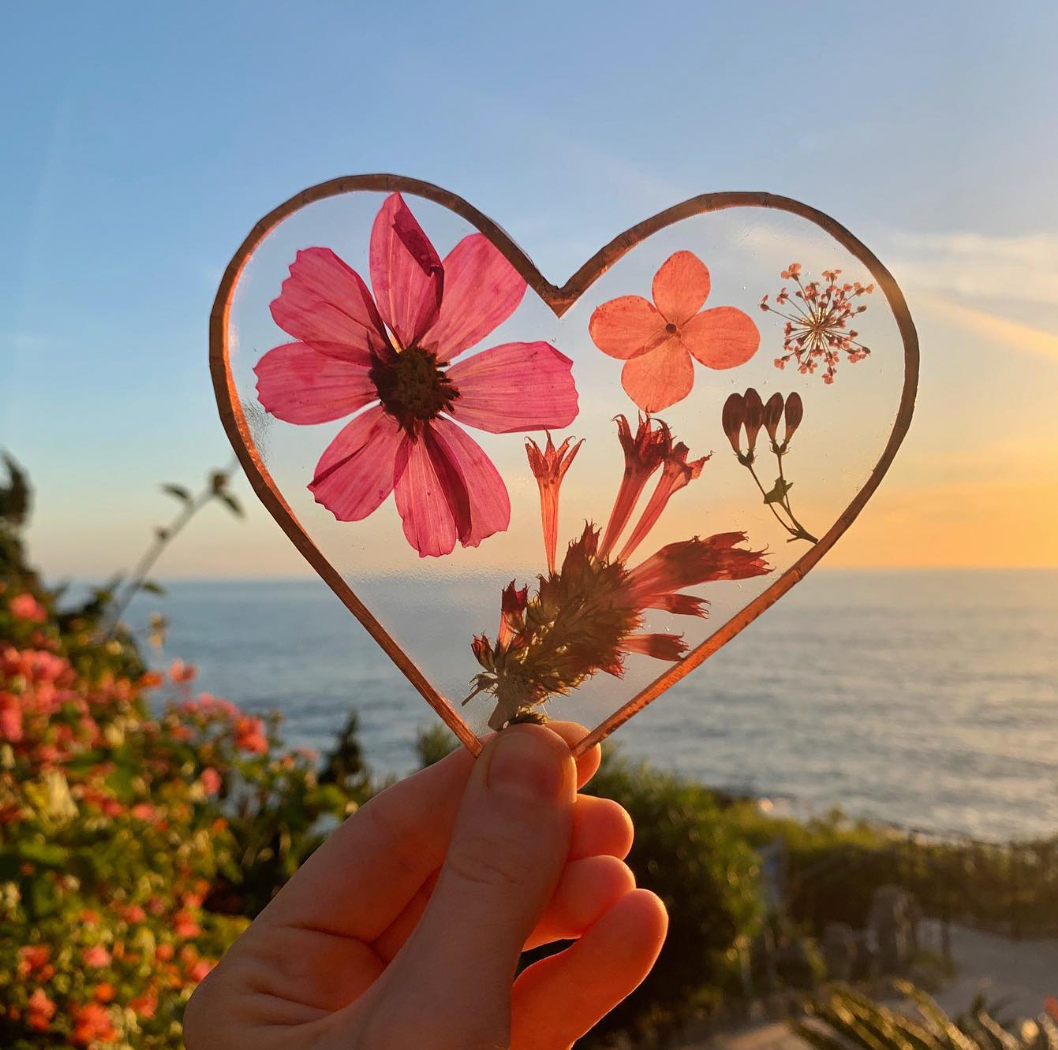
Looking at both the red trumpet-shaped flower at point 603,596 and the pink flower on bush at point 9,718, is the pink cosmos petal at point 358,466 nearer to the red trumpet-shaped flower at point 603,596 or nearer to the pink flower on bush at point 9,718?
the red trumpet-shaped flower at point 603,596

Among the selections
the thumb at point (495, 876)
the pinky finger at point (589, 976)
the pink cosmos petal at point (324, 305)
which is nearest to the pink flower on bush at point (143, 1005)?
the pinky finger at point (589, 976)

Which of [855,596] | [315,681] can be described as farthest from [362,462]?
[855,596]

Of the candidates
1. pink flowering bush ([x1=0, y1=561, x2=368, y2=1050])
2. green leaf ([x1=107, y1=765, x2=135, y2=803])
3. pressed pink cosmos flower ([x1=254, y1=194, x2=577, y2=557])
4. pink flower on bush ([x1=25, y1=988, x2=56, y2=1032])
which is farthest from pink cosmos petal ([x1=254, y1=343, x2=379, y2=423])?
pink flower on bush ([x1=25, y1=988, x2=56, y2=1032])

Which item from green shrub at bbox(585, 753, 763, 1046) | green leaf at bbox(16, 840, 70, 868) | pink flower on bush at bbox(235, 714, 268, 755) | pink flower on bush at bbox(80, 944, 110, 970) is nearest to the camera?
green leaf at bbox(16, 840, 70, 868)

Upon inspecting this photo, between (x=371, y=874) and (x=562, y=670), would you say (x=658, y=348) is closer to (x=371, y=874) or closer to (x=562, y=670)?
(x=562, y=670)

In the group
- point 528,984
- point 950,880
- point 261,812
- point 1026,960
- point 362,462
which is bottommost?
point 1026,960

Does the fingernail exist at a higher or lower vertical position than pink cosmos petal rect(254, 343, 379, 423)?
lower

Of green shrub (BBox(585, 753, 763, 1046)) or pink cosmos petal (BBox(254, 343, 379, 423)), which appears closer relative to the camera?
pink cosmos petal (BBox(254, 343, 379, 423))

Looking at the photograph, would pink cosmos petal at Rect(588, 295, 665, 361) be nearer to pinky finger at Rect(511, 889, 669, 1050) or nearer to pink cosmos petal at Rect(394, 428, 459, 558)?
pink cosmos petal at Rect(394, 428, 459, 558)
